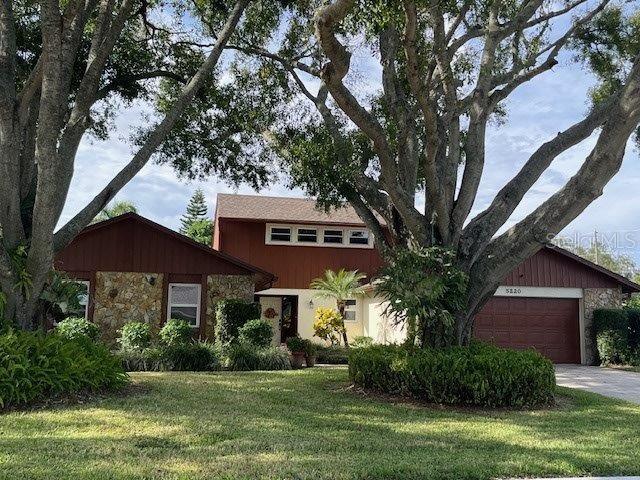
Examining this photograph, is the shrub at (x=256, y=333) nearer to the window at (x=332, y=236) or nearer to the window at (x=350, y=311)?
the window at (x=350, y=311)

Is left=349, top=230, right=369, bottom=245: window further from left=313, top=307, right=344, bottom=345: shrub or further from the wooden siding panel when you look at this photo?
the wooden siding panel

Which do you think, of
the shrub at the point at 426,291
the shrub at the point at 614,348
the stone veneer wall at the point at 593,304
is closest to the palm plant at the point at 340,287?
the stone veneer wall at the point at 593,304

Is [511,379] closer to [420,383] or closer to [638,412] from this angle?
[420,383]

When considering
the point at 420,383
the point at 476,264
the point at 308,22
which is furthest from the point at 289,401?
the point at 308,22

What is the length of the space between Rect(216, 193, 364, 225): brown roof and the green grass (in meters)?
12.6

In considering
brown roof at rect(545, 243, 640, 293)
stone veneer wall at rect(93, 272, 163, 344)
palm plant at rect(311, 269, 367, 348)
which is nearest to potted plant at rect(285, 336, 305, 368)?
palm plant at rect(311, 269, 367, 348)

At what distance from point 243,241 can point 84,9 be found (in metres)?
12.8

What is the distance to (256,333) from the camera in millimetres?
14273

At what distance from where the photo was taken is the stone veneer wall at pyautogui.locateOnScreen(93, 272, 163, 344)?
613 inches

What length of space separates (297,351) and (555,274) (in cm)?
875

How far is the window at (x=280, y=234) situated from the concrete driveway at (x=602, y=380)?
34.4ft

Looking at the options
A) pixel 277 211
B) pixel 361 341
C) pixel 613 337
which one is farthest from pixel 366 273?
pixel 613 337

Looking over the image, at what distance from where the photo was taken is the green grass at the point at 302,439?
4680 mm

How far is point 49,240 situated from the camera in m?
8.32
